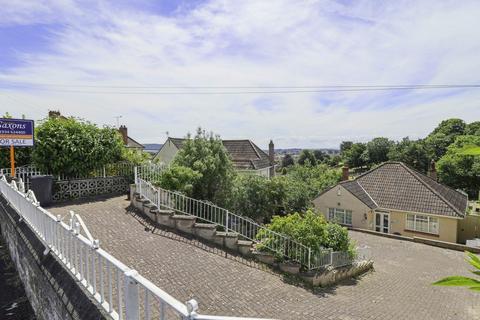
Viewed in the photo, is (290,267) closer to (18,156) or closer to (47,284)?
(47,284)

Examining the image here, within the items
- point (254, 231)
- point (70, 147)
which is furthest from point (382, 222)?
point (70, 147)

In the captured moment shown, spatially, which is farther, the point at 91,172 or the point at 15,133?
the point at 91,172

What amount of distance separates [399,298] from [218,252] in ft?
19.3

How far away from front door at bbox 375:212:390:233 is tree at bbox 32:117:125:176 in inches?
778

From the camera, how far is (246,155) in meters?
31.4

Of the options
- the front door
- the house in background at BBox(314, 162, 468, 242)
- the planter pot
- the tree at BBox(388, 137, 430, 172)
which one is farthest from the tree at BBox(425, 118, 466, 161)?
the planter pot

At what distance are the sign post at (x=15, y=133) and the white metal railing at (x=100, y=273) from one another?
313 centimetres

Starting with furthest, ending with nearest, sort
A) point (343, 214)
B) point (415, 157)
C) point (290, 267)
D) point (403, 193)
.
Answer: point (415, 157)
point (343, 214)
point (403, 193)
point (290, 267)

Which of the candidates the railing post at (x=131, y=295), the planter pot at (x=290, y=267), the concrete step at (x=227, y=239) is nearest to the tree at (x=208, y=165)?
the concrete step at (x=227, y=239)

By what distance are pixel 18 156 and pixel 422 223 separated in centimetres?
2430

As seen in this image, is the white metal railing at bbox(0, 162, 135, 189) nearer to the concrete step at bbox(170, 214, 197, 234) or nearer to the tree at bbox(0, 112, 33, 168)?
the tree at bbox(0, 112, 33, 168)

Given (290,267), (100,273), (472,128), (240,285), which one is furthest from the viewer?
(472,128)

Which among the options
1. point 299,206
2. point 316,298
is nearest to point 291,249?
point 316,298

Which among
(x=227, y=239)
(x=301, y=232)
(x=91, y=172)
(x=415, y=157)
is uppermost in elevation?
(x=415, y=157)
